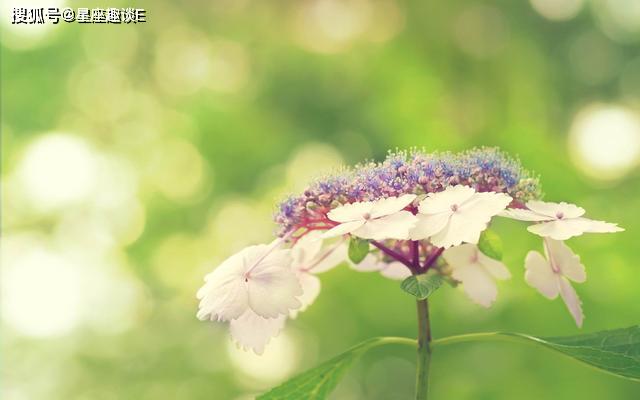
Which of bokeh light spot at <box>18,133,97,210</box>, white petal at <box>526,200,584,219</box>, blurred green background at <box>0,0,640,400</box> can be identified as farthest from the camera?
bokeh light spot at <box>18,133,97,210</box>

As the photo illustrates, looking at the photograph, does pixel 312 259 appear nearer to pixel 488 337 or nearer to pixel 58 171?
pixel 488 337

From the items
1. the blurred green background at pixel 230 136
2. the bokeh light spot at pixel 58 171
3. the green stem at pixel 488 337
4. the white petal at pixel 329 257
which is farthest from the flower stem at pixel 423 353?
the bokeh light spot at pixel 58 171

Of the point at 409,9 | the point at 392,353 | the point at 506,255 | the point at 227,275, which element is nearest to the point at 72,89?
the point at 409,9

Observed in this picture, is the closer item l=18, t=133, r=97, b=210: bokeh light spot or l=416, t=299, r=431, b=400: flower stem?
l=416, t=299, r=431, b=400: flower stem

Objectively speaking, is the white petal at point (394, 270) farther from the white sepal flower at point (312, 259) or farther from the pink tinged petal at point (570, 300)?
the pink tinged petal at point (570, 300)

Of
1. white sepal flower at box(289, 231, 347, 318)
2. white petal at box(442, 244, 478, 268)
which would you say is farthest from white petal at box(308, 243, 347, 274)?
white petal at box(442, 244, 478, 268)

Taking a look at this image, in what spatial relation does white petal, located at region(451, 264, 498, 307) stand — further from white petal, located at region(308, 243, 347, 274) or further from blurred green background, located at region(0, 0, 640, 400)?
blurred green background, located at region(0, 0, 640, 400)
